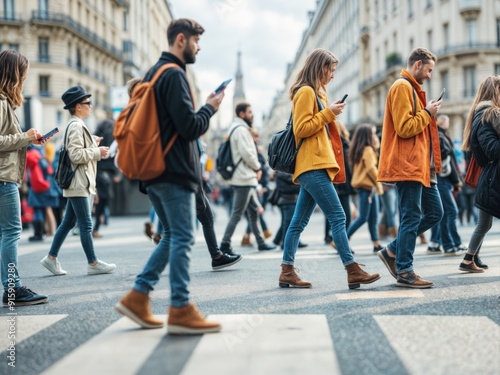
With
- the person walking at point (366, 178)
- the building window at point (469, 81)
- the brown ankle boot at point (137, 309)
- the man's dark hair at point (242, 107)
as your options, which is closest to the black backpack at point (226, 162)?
the man's dark hair at point (242, 107)

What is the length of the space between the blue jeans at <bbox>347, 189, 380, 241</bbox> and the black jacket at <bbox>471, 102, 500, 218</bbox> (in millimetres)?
3513

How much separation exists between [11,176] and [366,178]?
5483 millimetres

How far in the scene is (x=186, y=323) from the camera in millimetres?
4004

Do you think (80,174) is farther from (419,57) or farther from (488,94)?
(488,94)

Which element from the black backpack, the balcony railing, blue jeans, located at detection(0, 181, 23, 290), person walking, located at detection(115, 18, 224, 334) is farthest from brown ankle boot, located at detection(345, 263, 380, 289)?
the balcony railing

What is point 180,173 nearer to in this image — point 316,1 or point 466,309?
point 466,309

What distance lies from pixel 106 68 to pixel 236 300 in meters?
57.2

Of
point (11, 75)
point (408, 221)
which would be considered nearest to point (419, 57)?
point (408, 221)

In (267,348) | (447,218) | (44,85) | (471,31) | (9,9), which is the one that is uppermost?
(9,9)

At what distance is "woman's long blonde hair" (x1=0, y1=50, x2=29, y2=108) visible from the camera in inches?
212

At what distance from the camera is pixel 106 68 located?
197ft

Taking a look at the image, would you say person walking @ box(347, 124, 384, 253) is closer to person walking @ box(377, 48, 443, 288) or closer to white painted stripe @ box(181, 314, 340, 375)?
person walking @ box(377, 48, 443, 288)

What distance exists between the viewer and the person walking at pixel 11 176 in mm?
5320

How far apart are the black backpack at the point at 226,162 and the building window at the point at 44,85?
44.2 metres
